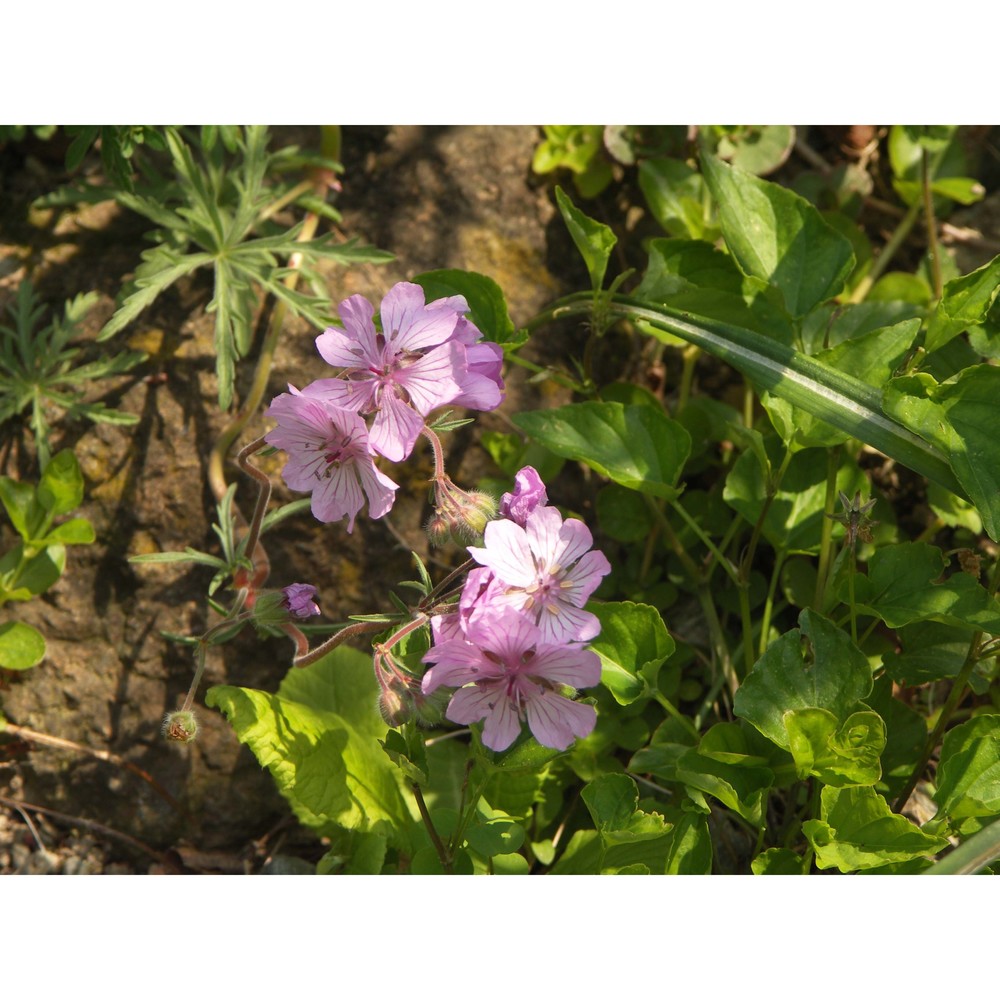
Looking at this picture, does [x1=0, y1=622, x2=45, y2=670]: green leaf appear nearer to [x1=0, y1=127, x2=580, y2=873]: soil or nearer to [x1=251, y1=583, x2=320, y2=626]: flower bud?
[x1=0, y1=127, x2=580, y2=873]: soil

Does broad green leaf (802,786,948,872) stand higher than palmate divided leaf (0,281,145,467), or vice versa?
palmate divided leaf (0,281,145,467)

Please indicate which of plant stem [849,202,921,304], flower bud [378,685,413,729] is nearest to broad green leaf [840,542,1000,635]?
flower bud [378,685,413,729]

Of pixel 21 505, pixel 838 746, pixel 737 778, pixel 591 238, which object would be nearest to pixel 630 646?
pixel 737 778

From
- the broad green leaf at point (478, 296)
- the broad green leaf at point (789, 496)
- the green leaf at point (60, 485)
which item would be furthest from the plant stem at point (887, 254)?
the green leaf at point (60, 485)

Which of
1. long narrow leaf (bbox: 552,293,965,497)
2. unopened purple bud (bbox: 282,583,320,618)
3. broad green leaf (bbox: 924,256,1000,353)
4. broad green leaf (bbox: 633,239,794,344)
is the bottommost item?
unopened purple bud (bbox: 282,583,320,618)
